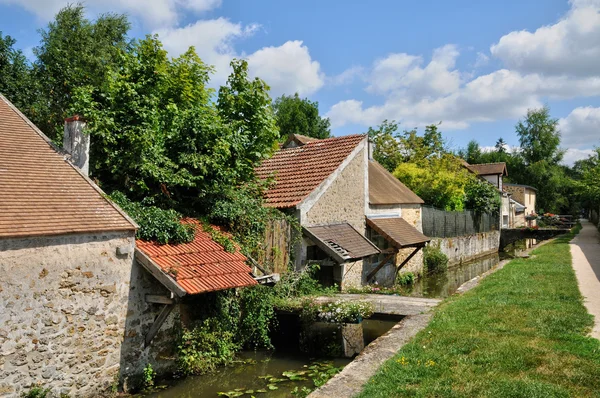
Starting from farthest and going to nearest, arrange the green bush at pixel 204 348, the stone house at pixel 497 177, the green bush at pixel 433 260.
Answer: the stone house at pixel 497 177
the green bush at pixel 433 260
the green bush at pixel 204 348

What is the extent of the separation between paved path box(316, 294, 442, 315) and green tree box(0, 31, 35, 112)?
1407 centimetres

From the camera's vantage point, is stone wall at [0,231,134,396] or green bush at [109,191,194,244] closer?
stone wall at [0,231,134,396]

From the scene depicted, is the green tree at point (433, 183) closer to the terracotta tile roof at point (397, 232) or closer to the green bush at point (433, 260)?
the green bush at point (433, 260)

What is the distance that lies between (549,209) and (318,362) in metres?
61.3

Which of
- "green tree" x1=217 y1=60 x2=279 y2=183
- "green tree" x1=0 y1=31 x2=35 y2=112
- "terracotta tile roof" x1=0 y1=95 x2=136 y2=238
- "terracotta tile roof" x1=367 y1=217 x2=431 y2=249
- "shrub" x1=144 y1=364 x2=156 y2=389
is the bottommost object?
"shrub" x1=144 y1=364 x2=156 y2=389

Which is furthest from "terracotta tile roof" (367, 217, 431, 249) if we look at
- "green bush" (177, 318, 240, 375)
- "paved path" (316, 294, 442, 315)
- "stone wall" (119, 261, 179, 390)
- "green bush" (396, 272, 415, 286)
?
"stone wall" (119, 261, 179, 390)

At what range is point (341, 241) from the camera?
1409cm

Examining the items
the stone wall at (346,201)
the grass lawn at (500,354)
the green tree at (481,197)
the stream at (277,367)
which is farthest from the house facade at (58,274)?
the green tree at (481,197)

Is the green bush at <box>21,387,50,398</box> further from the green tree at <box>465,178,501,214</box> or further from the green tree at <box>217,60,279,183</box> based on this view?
the green tree at <box>465,178,501,214</box>

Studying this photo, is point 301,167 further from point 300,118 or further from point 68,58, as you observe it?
point 300,118

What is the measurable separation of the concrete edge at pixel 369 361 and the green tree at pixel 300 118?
1436 inches

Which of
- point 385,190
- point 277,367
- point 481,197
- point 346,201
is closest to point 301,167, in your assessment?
point 346,201

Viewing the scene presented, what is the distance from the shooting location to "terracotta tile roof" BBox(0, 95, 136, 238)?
7.05m

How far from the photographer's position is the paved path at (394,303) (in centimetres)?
1118
